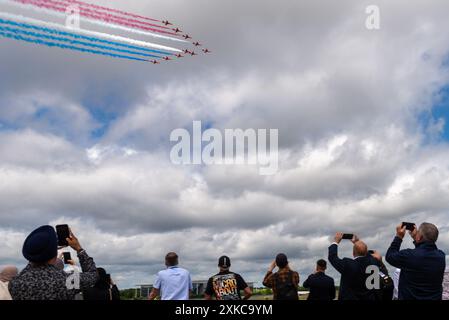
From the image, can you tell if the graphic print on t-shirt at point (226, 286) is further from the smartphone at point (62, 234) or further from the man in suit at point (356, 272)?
the smartphone at point (62, 234)

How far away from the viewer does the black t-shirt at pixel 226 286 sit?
1364cm

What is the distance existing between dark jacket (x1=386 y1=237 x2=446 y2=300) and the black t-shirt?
16.7ft

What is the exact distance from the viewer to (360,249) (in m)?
12.2

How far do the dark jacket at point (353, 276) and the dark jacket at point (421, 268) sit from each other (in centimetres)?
221

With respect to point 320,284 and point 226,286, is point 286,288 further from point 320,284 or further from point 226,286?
point 226,286

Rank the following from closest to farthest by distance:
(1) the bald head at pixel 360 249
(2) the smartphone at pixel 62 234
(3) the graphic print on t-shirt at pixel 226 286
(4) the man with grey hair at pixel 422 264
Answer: (2) the smartphone at pixel 62 234
(4) the man with grey hair at pixel 422 264
(1) the bald head at pixel 360 249
(3) the graphic print on t-shirt at pixel 226 286

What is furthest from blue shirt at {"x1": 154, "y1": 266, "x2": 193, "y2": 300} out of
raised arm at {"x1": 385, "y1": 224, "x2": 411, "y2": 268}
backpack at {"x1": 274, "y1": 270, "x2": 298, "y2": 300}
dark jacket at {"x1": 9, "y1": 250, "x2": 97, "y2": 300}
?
dark jacket at {"x1": 9, "y1": 250, "x2": 97, "y2": 300}

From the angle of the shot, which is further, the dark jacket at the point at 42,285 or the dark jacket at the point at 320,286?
the dark jacket at the point at 320,286

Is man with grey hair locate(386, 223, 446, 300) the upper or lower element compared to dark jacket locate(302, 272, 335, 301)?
upper

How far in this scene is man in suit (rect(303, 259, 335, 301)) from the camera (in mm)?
14977

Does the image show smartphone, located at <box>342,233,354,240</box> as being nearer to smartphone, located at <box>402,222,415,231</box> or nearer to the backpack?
smartphone, located at <box>402,222,415,231</box>

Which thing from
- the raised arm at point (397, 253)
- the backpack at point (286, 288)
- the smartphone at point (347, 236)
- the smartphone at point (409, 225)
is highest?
the smartphone at point (409, 225)

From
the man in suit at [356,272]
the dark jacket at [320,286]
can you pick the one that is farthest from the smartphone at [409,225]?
the dark jacket at [320,286]
